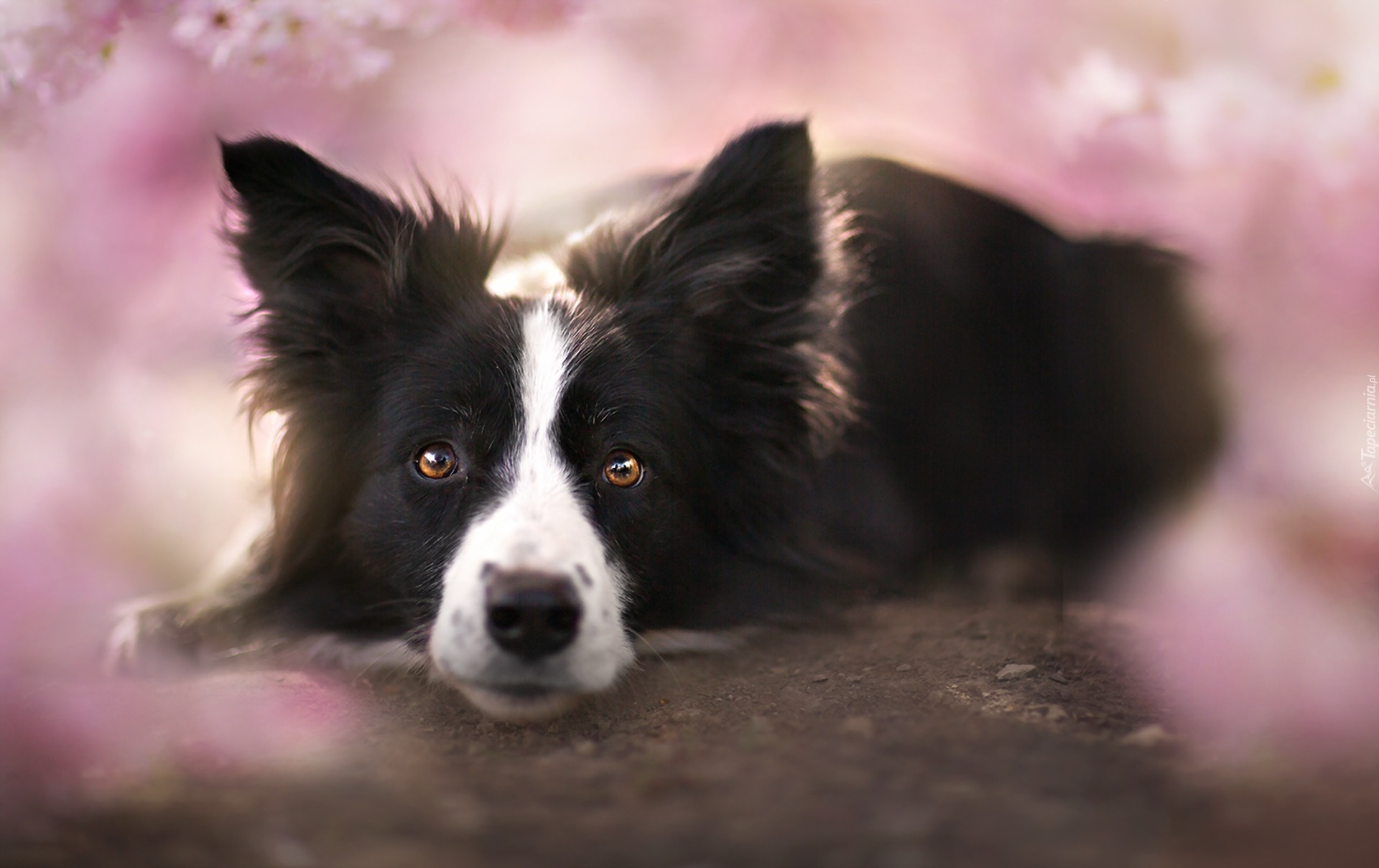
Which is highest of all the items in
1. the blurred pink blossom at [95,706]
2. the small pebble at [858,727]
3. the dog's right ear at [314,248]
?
the dog's right ear at [314,248]

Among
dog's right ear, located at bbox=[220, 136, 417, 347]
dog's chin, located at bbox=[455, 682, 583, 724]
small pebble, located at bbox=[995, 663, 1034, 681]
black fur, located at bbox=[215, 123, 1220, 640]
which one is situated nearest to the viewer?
dog's chin, located at bbox=[455, 682, 583, 724]

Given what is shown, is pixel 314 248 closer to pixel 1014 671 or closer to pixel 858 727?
pixel 858 727

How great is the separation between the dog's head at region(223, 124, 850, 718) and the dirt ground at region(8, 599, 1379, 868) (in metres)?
0.37

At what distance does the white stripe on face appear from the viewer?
2572 millimetres

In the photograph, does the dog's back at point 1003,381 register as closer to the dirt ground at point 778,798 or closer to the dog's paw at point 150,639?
the dirt ground at point 778,798

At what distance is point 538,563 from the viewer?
2.57 m

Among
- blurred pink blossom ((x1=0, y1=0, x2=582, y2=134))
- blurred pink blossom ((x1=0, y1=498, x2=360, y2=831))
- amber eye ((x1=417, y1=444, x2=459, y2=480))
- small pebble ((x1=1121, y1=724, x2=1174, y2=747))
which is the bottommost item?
blurred pink blossom ((x1=0, y1=498, x2=360, y2=831))

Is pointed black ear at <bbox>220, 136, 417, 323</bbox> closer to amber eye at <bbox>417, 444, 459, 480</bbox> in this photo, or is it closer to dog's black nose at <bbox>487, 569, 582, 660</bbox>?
amber eye at <bbox>417, 444, 459, 480</bbox>

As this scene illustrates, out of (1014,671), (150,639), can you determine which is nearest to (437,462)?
(150,639)

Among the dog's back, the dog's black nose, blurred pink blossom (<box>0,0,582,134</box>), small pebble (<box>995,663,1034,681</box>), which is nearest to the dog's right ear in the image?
blurred pink blossom (<box>0,0,582,134</box>)

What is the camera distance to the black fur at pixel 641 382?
298cm

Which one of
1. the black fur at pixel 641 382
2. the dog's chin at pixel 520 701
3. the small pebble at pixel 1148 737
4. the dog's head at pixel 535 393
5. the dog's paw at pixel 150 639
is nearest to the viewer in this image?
the small pebble at pixel 1148 737

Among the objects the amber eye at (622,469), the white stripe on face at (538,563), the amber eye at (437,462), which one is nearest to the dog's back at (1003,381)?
the amber eye at (622,469)

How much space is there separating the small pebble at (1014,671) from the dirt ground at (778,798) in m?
0.04
